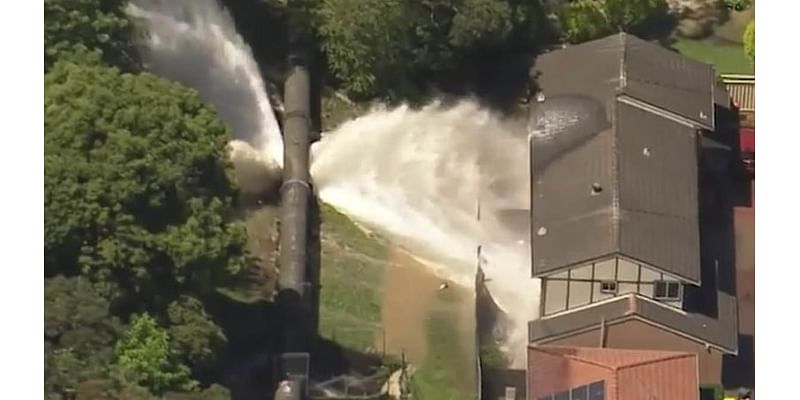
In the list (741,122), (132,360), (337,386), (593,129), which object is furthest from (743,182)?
(132,360)

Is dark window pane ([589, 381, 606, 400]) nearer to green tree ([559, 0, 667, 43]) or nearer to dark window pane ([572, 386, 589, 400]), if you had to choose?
dark window pane ([572, 386, 589, 400])

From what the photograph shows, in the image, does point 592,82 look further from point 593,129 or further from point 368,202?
point 368,202

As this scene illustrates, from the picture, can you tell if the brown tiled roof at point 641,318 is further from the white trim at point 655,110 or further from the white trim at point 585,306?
the white trim at point 655,110

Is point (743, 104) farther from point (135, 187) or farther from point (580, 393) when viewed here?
point (135, 187)

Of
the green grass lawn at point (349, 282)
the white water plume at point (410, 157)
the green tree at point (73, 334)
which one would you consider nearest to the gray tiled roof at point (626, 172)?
the white water plume at point (410, 157)

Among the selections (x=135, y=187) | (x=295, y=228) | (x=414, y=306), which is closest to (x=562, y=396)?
(x=414, y=306)
